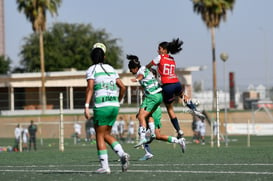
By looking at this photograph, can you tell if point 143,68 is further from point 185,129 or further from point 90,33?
point 90,33

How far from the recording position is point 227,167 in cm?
1270

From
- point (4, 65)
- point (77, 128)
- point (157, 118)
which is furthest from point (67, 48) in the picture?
point (157, 118)

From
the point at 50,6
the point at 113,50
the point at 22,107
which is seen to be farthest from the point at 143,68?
the point at 113,50

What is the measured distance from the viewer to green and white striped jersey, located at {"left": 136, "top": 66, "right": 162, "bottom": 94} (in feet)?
51.2

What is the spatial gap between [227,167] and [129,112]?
109ft

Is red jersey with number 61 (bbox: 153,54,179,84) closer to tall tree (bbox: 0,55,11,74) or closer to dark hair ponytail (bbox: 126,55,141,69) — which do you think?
dark hair ponytail (bbox: 126,55,141,69)

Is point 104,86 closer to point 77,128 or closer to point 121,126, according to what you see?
→ point 121,126

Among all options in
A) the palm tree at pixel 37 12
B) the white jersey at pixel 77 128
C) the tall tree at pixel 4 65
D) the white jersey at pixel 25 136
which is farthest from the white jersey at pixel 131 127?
the tall tree at pixel 4 65

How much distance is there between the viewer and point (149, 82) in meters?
15.8

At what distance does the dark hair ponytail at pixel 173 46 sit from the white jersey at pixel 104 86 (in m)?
4.23

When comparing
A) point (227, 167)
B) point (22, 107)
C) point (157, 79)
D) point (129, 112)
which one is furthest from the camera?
point (22, 107)

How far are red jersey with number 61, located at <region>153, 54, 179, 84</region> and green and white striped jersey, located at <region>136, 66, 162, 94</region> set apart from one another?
0.20 meters

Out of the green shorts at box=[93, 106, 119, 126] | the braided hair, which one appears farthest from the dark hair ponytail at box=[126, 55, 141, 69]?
the green shorts at box=[93, 106, 119, 126]

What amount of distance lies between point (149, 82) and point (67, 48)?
9503 cm
